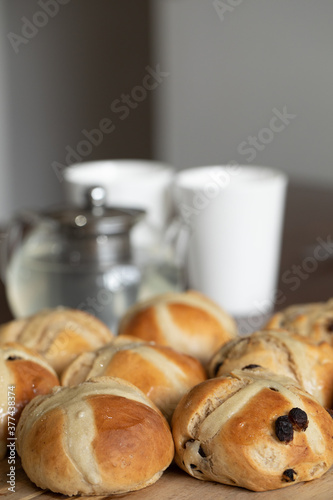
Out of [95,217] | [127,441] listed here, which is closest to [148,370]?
[127,441]

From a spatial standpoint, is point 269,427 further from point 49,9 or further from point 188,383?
point 49,9

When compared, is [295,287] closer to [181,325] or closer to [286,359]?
[181,325]

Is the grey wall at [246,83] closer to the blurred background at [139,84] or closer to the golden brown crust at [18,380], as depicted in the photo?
the blurred background at [139,84]

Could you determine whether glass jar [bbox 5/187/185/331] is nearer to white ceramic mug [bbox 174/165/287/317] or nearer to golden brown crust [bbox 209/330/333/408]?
white ceramic mug [bbox 174/165/287/317]

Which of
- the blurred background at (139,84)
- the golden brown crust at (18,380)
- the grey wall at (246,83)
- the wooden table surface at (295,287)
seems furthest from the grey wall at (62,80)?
the golden brown crust at (18,380)

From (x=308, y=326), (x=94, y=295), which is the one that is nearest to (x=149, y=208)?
(x=94, y=295)

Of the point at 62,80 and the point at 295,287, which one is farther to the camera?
the point at 62,80
